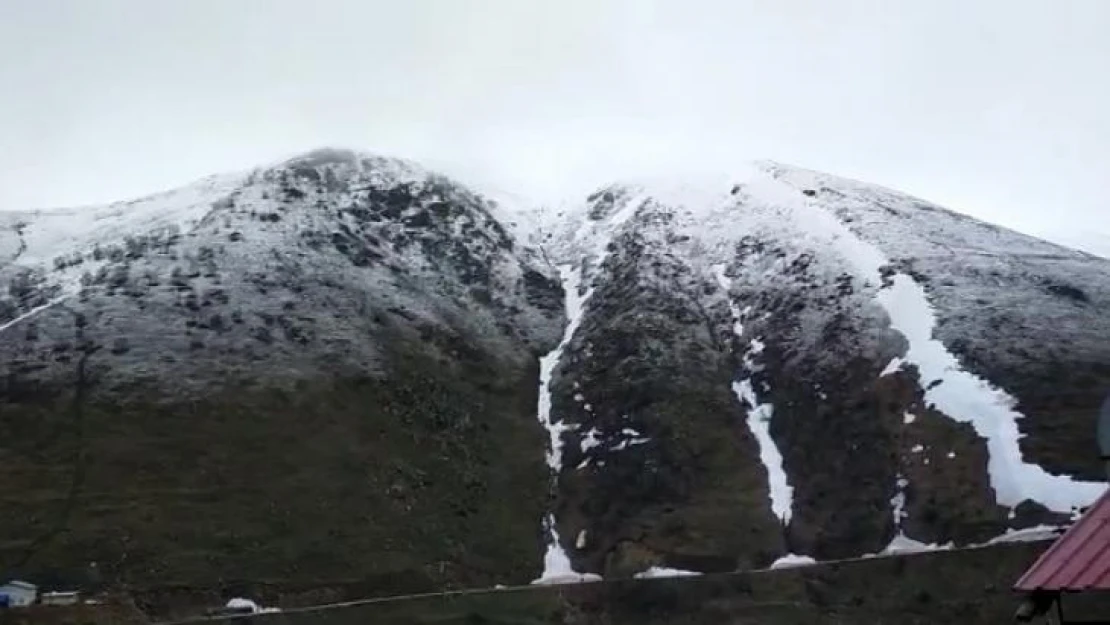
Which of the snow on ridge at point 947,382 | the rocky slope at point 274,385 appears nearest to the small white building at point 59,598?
the rocky slope at point 274,385

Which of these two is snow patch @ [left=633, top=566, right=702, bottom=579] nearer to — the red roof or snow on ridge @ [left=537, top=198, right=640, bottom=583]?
snow on ridge @ [left=537, top=198, right=640, bottom=583]

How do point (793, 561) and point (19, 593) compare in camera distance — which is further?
point (793, 561)

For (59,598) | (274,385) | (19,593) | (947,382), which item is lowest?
(59,598)

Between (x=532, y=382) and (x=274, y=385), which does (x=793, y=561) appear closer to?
(x=532, y=382)

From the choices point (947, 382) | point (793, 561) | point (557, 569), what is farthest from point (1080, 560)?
point (947, 382)

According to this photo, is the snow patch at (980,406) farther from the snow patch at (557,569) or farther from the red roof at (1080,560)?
the red roof at (1080,560)

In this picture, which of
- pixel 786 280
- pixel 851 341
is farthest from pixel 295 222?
pixel 851 341
